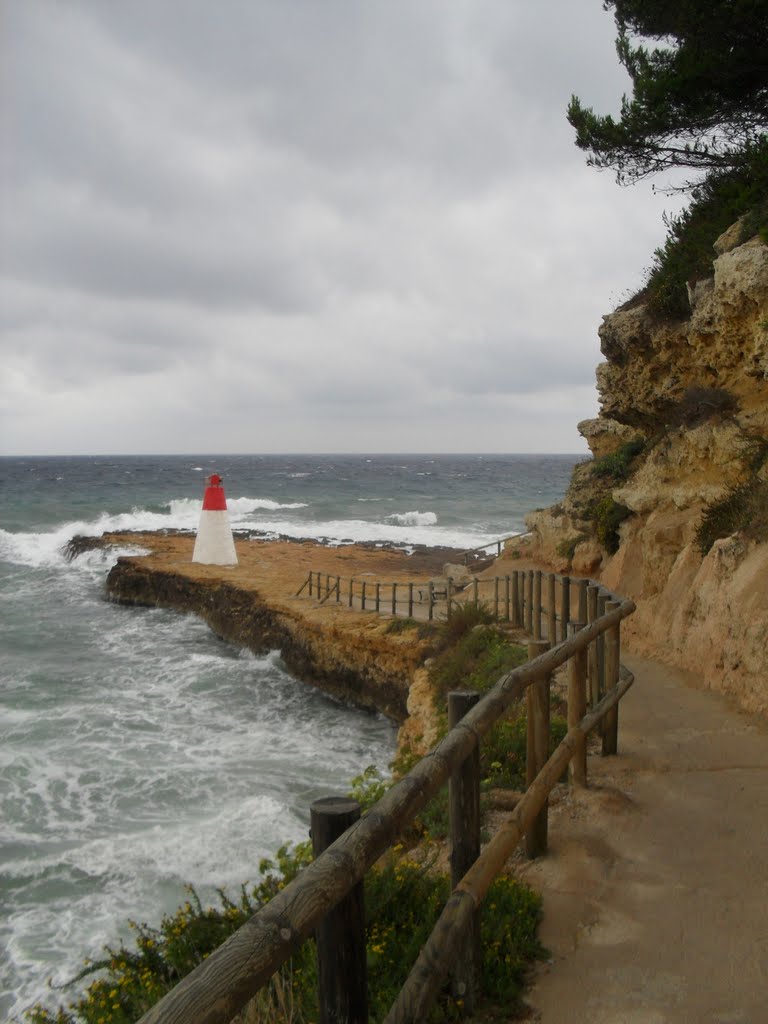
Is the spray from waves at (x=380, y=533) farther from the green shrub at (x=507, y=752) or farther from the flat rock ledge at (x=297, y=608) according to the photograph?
the green shrub at (x=507, y=752)

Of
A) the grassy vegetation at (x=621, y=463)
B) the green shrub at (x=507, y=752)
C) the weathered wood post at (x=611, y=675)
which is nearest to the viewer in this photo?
the green shrub at (x=507, y=752)

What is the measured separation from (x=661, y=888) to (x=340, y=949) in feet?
7.79

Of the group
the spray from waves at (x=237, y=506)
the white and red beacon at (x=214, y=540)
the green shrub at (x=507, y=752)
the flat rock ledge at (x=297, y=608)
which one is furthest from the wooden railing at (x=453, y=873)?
the spray from waves at (x=237, y=506)

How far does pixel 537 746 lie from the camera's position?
4156 mm

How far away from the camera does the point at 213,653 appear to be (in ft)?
55.6

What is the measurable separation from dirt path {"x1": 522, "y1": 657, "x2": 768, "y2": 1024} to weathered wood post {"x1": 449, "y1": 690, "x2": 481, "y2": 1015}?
0.28 metres

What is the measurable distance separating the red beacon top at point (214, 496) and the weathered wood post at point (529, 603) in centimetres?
1154

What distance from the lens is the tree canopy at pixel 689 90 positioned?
35.2 ft

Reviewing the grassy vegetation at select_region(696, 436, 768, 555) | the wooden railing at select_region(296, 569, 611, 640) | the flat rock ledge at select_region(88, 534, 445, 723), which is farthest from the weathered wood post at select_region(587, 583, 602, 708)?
the flat rock ledge at select_region(88, 534, 445, 723)

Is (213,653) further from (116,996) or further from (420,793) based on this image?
(420,793)

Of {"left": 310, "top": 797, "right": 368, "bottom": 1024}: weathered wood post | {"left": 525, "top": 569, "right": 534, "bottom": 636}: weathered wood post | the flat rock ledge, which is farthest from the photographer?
the flat rock ledge

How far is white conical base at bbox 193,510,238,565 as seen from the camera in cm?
2277

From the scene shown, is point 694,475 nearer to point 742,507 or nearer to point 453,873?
point 742,507

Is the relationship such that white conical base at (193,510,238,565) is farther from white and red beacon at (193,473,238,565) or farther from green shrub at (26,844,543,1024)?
green shrub at (26,844,543,1024)
